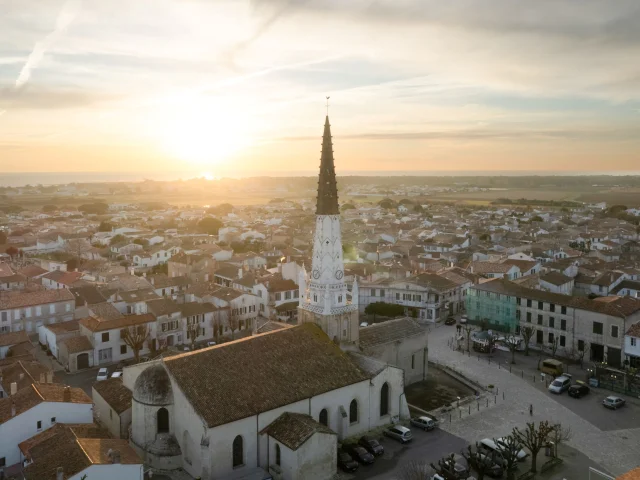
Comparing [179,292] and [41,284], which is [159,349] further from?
[41,284]

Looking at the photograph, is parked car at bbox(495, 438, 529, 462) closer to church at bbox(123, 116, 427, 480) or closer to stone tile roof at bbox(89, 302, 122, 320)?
church at bbox(123, 116, 427, 480)

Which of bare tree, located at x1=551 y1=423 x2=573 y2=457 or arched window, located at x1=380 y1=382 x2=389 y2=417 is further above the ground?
arched window, located at x1=380 y1=382 x2=389 y2=417

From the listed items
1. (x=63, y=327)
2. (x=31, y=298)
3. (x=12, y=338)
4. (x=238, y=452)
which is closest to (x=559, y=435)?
(x=238, y=452)

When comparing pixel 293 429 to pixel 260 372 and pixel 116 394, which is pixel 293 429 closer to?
pixel 260 372

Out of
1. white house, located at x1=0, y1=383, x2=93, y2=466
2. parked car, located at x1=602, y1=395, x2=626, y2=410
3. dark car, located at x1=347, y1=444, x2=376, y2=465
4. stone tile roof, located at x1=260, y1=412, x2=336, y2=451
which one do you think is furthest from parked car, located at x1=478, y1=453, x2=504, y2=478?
white house, located at x1=0, y1=383, x2=93, y2=466

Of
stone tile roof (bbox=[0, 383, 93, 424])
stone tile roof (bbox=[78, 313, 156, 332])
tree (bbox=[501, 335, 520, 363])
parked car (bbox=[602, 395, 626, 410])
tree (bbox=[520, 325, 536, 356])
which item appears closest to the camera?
stone tile roof (bbox=[0, 383, 93, 424])

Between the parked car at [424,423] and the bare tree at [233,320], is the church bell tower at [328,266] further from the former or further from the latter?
the bare tree at [233,320]

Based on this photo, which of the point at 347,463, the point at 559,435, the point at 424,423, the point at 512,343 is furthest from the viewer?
the point at 512,343
